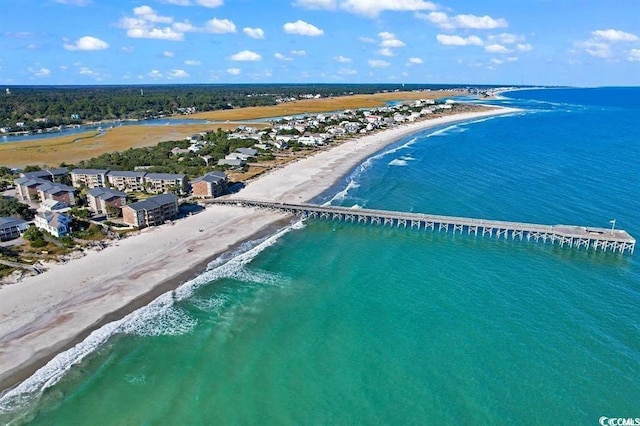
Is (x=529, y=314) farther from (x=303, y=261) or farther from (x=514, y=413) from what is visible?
(x=303, y=261)

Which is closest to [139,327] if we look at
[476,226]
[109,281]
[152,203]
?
[109,281]

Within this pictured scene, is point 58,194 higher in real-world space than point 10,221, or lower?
higher

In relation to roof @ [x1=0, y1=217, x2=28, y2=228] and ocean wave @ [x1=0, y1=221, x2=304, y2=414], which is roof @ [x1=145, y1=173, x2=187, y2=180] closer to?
roof @ [x1=0, y1=217, x2=28, y2=228]

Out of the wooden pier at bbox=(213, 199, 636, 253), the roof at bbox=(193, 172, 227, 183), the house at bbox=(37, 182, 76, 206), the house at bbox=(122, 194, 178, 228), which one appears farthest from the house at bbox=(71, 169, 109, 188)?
the wooden pier at bbox=(213, 199, 636, 253)

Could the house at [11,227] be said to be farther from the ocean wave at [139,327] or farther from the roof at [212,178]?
the ocean wave at [139,327]

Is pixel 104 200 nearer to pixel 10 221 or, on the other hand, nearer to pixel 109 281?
pixel 10 221

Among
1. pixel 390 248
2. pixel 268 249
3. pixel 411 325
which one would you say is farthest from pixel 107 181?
pixel 411 325
